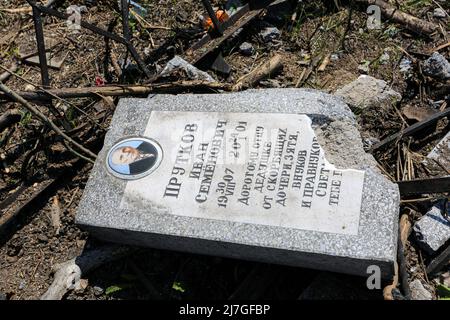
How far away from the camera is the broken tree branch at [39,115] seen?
354 centimetres

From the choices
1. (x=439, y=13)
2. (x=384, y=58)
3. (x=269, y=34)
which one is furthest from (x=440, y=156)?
(x=269, y=34)

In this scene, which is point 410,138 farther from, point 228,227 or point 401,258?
point 228,227

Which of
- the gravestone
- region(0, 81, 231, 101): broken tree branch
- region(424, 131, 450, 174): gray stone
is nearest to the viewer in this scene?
the gravestone

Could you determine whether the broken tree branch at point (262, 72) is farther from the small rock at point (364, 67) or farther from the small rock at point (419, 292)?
the small rock at point (419, 292)

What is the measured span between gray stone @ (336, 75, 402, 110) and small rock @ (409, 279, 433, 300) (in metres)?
1.22

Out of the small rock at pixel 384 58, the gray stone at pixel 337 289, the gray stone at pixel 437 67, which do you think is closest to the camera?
the gray stone at pixel 337 289

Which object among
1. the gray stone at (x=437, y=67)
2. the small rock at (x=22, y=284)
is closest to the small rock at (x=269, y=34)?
the gray stone at (x=437, y=67)

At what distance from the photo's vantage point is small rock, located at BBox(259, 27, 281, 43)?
4.59 m

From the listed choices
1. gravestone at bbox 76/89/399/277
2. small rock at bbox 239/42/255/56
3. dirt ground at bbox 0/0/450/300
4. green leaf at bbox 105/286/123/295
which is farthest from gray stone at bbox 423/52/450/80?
green leaf at bbox 105/286/123/295

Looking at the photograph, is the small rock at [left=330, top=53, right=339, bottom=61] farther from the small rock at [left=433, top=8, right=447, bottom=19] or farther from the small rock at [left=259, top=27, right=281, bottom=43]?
the small rock at [left=433, top=8, right=447, bottom=19]

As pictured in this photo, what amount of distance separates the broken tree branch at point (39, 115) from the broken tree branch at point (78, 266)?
69 cm

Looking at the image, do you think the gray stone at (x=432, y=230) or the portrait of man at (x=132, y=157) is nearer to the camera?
the gray stone at (x=432, y=230)

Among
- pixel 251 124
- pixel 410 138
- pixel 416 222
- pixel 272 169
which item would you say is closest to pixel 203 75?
pixel 251 124

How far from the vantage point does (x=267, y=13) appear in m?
4.75
